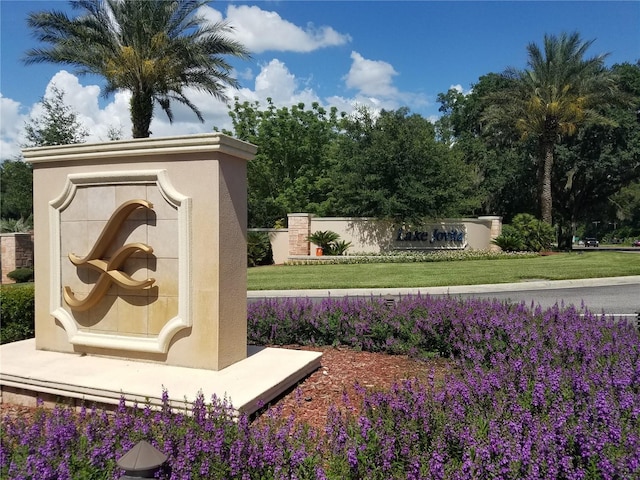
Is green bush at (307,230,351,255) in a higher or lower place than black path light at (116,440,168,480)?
higher

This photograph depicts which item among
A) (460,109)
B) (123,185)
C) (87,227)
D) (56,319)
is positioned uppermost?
(460,109)

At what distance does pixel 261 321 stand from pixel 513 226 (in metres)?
24.2

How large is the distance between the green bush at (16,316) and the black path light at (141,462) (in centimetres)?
592

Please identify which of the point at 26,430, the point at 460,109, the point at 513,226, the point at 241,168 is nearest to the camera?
the point at 26,430

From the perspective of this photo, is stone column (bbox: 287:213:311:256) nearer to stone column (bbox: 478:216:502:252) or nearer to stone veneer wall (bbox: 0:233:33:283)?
stone column (bbox: 478:216:502:252)

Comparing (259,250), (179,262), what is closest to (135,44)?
(259,250)

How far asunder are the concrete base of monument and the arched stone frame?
0.21 meters

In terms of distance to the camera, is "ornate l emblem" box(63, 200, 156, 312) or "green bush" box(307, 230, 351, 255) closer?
"ornate l emblem" box(63, 200, 156, 312)

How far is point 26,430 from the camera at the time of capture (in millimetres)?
3133

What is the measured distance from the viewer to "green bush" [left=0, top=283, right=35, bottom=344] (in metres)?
7.08

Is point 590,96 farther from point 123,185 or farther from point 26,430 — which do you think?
point 26,430

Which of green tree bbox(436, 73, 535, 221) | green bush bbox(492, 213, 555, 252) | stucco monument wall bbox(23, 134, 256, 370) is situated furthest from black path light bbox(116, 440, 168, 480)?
green tree bbox(436, 73, 535, 221)

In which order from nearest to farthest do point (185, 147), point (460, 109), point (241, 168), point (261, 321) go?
point (185, 147)
point (241, 168)
point (261, 321)
point (460, 109)

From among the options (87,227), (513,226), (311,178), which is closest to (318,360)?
(87,227)
